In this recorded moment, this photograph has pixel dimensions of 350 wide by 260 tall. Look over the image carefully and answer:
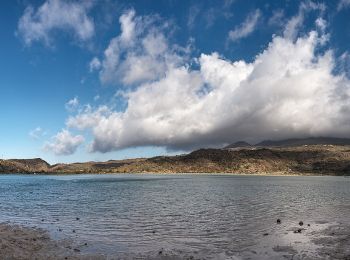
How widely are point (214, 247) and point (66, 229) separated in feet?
59.1

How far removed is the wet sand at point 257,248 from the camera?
30.1 m

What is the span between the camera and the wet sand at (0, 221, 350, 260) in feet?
98.8

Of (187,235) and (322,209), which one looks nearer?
(187,235)

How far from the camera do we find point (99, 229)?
43.4 metres

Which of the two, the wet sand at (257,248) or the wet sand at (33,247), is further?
the wet sand at (257,248)

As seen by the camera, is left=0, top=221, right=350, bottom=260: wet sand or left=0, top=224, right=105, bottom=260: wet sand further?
left=0, top=221, right=350, bottom=260: wet sand

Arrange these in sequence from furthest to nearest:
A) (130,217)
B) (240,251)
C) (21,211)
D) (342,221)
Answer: (21,211), (130,217), (342,221), (240,251)

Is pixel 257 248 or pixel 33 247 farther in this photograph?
pixel 257 248

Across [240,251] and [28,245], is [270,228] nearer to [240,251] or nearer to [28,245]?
[240,251]

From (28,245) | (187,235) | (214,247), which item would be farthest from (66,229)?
(214,247)

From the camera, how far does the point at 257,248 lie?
109ft

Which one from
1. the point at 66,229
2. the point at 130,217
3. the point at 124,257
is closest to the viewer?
the point at 124,257

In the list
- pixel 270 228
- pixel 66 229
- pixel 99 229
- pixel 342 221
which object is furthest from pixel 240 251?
pixel 342 221

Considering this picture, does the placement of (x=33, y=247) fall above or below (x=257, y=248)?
above
